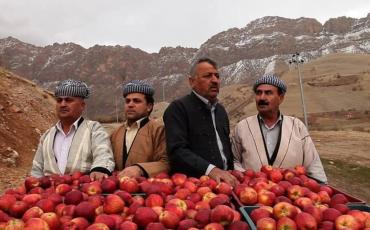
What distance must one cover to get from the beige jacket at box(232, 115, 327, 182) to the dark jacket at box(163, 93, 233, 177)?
199 mm

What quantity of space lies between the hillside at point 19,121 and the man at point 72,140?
276 inches

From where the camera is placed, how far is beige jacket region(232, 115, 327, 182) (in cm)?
421

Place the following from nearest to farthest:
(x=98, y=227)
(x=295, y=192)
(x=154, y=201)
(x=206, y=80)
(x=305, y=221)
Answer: (x=98, y=227) < (x=305, y=221) < (x=154, y=201) < (x=295, y=192) < (x=206, y=80)

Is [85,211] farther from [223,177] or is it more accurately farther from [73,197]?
[223,177]

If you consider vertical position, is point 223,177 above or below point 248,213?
above

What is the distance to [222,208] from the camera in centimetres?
→ 244

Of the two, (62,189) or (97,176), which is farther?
(97,176)

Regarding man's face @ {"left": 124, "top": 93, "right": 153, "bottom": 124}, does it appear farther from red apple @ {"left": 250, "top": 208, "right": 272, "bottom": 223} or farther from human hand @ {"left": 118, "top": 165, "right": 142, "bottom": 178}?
red apple @ {"left": 250, "top": 208, "right": 272, "bottom": 223}

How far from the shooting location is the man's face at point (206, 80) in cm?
404

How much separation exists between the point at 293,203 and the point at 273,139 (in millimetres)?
1531

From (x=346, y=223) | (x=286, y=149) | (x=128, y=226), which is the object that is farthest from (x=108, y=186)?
(x=286, y=149)

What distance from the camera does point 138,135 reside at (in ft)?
13.5

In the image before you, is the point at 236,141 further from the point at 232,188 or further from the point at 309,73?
the point at 309,73

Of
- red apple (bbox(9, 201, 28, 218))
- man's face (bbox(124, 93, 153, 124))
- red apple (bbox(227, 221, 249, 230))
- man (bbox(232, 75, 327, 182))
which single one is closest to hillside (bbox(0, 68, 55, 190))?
man's face (bbox(124, 93, 153, 124))
